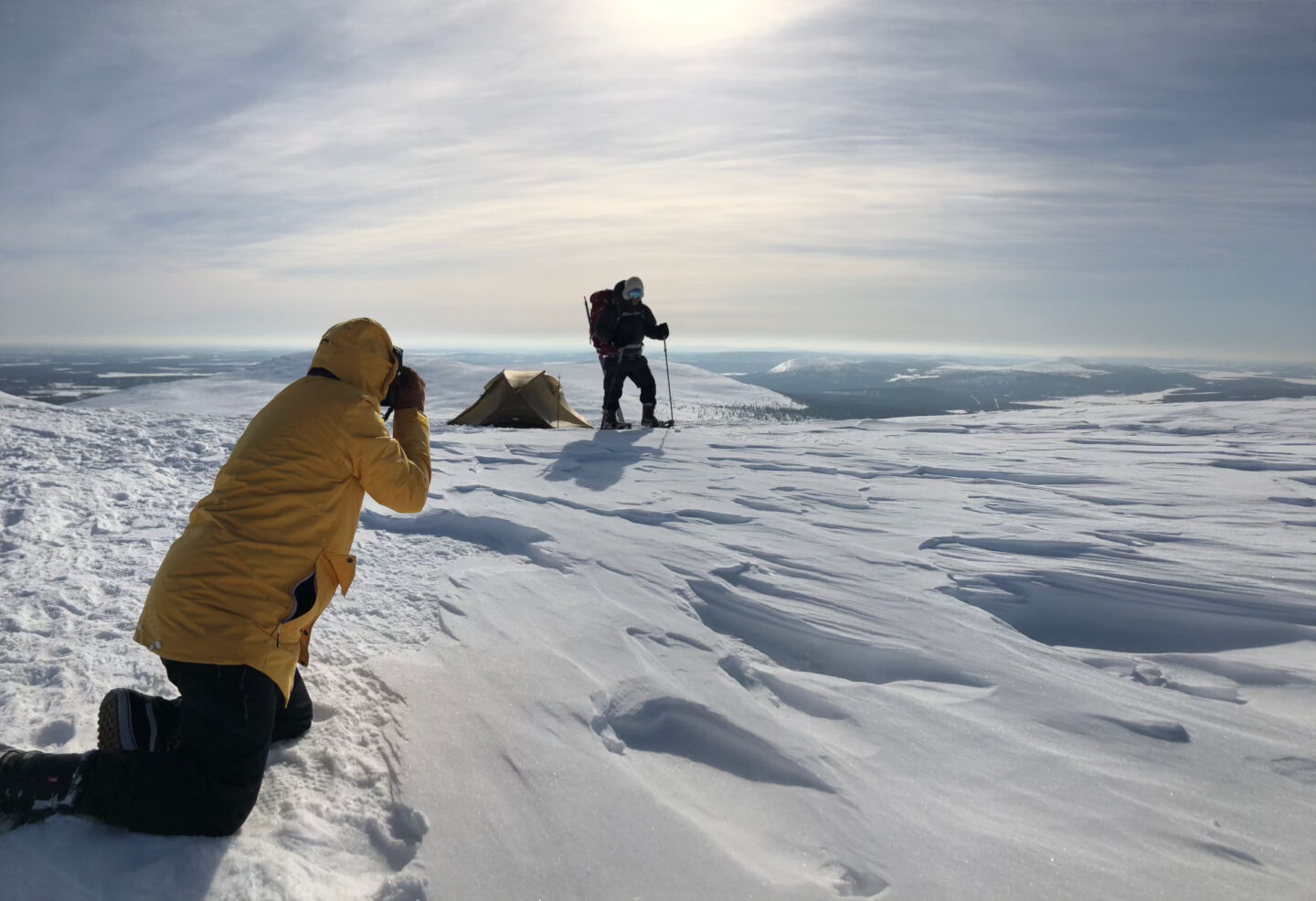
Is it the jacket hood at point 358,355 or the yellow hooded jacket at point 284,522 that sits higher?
the jacket hood at point 358,355

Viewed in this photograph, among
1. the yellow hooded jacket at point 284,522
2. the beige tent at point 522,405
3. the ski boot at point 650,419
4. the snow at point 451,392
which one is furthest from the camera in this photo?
the snow at point 451,392

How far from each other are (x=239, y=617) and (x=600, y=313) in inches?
332

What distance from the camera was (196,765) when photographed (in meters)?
1.68

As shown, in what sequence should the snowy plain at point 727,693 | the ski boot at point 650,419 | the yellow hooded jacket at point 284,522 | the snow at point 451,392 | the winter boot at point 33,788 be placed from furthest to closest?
the snow at point 451,392
the ski boot at point 650,419
the yellow hooded jacket at point 284,522
the snowy plain at point 727,693
the winter boot at point 33,788

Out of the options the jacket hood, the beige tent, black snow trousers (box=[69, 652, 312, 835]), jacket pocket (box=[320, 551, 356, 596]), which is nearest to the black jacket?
the beige tent

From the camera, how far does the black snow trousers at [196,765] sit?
63.5 inches

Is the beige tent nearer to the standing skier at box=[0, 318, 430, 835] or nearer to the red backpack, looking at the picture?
the red backpack

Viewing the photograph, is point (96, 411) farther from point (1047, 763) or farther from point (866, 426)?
point (866, 426)

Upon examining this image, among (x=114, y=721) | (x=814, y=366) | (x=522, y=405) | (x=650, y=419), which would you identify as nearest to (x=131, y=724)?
(x=114, y=721)

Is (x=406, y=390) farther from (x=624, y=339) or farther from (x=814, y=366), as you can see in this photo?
(x=814, y=366)

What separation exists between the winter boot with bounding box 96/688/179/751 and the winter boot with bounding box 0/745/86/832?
10cm

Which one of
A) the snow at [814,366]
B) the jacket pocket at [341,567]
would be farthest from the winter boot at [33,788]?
the snow at [814,366]

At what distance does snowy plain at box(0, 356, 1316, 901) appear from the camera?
1.67 meters

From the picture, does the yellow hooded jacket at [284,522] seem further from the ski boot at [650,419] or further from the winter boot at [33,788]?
the ski boot at [650,419]
